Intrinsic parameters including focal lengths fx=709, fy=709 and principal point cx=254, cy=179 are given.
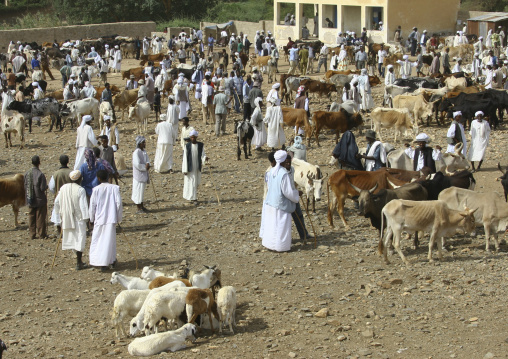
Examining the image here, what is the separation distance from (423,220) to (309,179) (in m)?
2.73

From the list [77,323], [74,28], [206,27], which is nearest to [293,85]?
[77,323]

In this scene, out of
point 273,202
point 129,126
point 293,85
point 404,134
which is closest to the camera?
point 273,202

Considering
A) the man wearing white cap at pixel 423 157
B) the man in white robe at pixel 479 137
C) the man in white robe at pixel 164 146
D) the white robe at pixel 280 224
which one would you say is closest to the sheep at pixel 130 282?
the white robe at pixel 280 224

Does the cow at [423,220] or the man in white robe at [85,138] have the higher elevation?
the man in white robe at [85,138]

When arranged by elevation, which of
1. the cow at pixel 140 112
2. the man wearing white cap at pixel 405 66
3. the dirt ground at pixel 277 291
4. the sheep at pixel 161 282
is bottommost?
the dirt ground at pixel 277 291

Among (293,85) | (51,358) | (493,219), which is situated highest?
(293,85)

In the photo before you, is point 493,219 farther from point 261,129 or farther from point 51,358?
point 261,129

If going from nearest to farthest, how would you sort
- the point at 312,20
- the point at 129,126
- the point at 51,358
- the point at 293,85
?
the point at 51,358 → the point at 129,126 → the point at 293,85 → the point at 312,20

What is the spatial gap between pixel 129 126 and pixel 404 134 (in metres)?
7.62

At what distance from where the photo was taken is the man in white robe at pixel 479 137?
13828 millimetres

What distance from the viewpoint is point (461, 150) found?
12508 mm

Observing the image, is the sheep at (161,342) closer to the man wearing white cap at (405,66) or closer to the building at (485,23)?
the man wearing white cap at (405,66)

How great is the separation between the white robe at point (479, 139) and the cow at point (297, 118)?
3910 millimetres

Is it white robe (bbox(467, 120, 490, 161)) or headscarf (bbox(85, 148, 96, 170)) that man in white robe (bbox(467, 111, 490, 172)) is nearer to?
white robe (bbox(467, 120, 490, 161))
